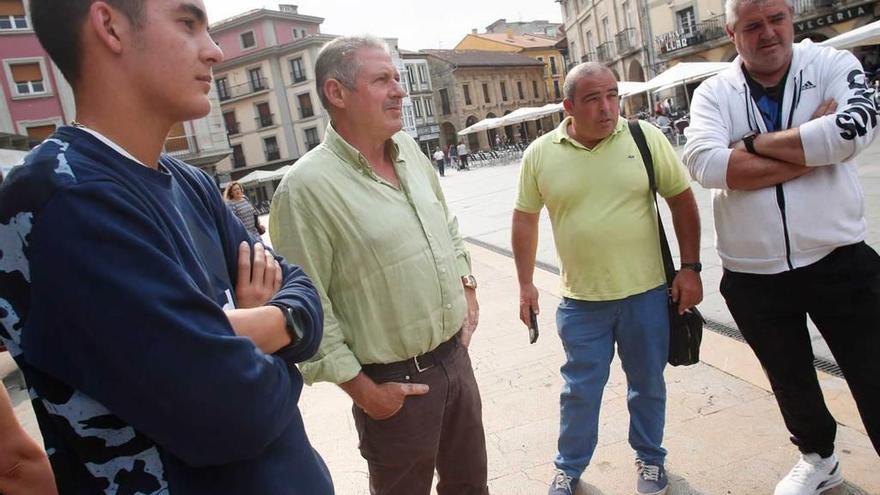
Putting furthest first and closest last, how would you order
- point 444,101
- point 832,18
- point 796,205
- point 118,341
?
point 444,101, point 832,18, point 796,205, point 118,341

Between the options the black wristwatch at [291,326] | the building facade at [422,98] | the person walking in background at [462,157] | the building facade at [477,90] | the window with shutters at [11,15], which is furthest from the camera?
the building facade at [477,90]

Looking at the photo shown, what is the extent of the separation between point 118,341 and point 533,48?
2628 inches

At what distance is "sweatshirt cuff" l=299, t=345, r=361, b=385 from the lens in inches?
74.4

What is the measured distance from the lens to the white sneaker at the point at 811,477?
7.55 ft

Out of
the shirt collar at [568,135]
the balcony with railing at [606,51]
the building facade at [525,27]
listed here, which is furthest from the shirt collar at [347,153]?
the building facade at [525,27]

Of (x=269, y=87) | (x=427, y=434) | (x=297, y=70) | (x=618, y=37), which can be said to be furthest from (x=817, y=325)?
(x=269, y=87)

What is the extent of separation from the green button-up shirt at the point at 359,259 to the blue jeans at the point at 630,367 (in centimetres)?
79

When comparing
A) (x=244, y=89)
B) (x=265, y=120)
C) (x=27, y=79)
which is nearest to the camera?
(x=27, y=79)

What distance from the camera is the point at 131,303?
91 centimetres

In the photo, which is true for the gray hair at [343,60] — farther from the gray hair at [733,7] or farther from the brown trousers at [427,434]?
the gray hair at [733,7]

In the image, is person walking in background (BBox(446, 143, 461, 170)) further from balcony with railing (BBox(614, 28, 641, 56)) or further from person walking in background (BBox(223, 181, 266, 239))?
person walking in background (BBox(223, 181, 266, 239))

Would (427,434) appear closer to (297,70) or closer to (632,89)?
(632,89)

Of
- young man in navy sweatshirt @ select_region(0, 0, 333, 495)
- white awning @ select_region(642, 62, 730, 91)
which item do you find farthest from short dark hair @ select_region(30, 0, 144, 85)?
white awning @ select_region(642, 62, 730, 91)

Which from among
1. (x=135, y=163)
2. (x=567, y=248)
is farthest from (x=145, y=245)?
(x=567, y=248)
